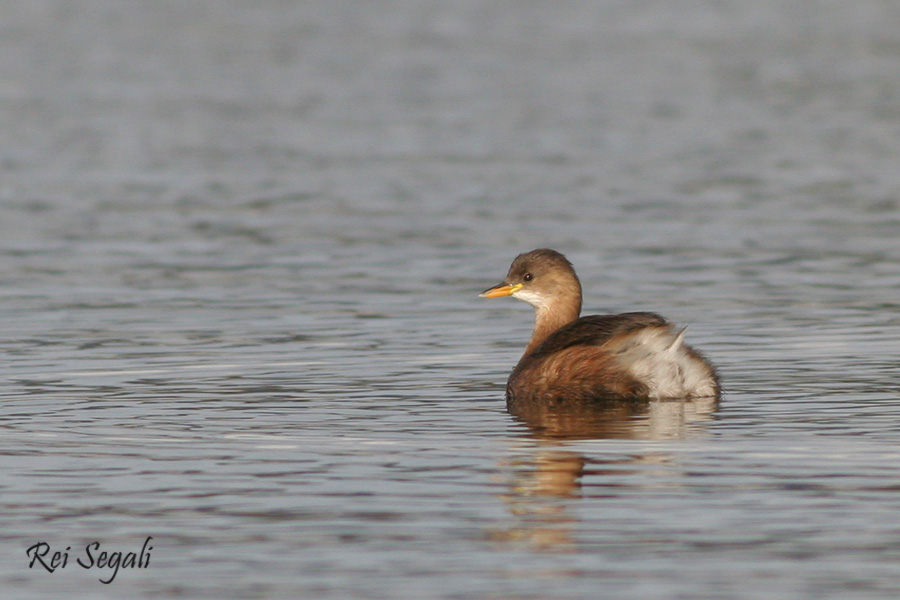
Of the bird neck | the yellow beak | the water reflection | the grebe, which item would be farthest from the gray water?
the yellow beak

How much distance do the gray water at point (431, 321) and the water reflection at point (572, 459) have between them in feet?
0.12

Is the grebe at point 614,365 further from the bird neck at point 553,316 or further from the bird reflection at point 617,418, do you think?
the bird neck at point 553,316

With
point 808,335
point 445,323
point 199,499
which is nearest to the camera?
point 199,499

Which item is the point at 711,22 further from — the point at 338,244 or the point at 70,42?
the point at 338,244

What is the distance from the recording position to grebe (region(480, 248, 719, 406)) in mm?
12547

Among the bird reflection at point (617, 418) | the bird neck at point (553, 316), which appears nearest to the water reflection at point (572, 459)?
the bird reflection at point (617, 418)

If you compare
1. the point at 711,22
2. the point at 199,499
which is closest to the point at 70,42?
the point at 711,22

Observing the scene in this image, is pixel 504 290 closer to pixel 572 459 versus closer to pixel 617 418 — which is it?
pixel 617 418

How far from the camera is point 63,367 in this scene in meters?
13.9

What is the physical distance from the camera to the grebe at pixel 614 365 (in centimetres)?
1255

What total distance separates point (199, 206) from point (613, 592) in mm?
16460

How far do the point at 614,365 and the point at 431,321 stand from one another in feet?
11.5

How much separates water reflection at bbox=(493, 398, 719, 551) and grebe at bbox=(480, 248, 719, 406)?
0.09 m

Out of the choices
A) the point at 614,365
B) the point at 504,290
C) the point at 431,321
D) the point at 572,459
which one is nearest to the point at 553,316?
the point at 504,290
